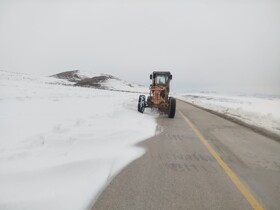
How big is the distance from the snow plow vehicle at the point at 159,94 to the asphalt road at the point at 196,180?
9.31m

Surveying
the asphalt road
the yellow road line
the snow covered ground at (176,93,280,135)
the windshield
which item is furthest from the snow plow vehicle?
the yellow road line

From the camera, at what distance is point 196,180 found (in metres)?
5.06

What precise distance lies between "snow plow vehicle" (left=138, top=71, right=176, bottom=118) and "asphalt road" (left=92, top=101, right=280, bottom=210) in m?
9.31

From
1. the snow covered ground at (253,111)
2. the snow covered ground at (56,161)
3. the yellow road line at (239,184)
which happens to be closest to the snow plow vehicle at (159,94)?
the snow covered ground at (253,111)

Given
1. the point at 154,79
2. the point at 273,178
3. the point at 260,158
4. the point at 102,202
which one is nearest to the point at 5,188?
the point at 102,202

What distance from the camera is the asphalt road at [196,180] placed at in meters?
4.09

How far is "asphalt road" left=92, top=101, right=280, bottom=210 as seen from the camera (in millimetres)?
4086

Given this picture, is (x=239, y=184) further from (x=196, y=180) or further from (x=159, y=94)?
(x=159, y=94)

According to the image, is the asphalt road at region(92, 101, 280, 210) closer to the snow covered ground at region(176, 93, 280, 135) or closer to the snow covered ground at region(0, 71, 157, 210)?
the snow covered ground at region(0, 71, 157, 210)

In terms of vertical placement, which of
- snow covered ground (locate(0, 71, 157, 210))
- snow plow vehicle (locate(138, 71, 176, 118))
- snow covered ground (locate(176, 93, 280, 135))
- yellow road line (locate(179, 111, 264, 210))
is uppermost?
snow plow vehicle (locate(138, 71, 176, 118))

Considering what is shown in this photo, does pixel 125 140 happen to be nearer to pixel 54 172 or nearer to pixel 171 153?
pixel 171 153

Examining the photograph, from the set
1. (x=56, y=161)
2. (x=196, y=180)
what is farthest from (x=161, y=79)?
(x=196, y=180)

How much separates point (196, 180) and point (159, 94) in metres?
12.8

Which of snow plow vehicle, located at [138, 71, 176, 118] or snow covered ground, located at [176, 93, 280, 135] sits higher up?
snow plow vehicle, located at [138, 71, 176, 118]
